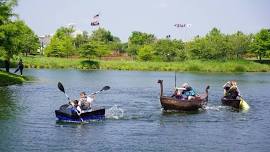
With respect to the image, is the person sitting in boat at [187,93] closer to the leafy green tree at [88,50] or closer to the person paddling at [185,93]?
the person paddling at [185,93]

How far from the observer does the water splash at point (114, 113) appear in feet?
111

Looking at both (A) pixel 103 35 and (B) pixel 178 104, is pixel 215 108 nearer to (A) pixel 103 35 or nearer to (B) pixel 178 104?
(B) pixel 178 104

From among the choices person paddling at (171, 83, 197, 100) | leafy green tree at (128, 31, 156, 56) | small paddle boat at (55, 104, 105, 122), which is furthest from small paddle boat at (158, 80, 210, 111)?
leafy green tree at (128, 31, 156, 56)

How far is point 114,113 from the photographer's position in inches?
1400

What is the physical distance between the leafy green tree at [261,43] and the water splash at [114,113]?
9688 centimetres

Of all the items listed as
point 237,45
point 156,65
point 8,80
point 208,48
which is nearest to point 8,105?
point 8,80

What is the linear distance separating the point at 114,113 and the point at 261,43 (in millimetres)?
100347

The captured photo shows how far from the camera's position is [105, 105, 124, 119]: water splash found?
33.7 meters

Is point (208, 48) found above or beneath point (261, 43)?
beneath

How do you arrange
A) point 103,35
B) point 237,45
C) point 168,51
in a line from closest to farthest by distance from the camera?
1. point 168,51
2. point 237,45
3. point 103,35

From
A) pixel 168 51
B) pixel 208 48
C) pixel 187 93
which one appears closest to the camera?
pixel 187 93

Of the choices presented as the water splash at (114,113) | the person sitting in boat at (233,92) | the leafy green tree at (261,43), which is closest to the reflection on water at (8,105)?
the water splash at (114,113)

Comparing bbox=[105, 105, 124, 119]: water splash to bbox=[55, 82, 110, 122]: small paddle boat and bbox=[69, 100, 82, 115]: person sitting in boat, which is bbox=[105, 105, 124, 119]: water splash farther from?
bbox=[69, 100, 82, 115]: person sitting in boat

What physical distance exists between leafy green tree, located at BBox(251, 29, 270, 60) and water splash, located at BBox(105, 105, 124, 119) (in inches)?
3814
